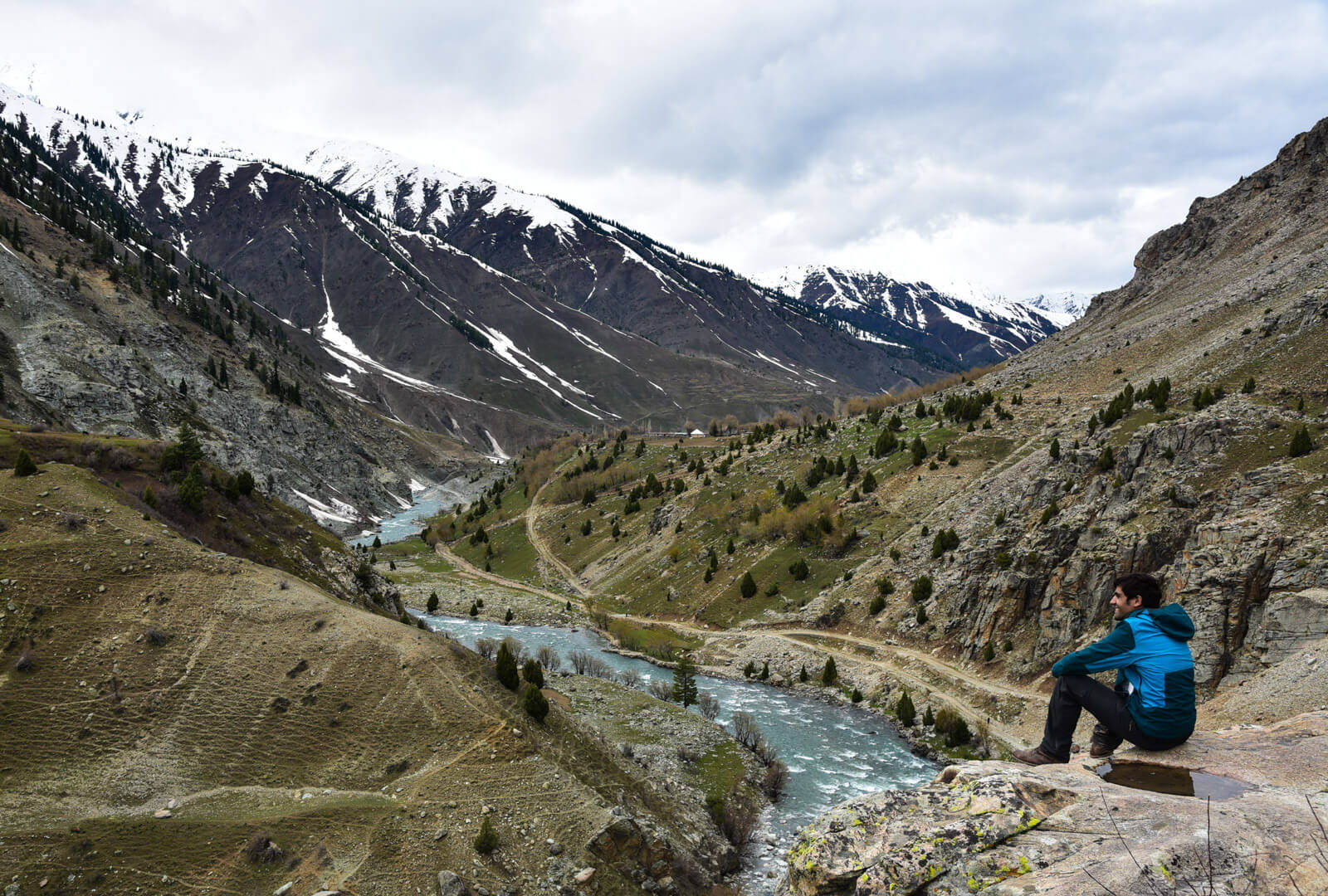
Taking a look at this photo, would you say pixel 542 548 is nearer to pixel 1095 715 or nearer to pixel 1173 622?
pixel 1095 715

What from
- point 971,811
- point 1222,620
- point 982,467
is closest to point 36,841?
point 971,811

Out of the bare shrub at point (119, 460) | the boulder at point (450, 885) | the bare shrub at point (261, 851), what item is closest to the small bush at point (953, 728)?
the boulder at point (450, 885)

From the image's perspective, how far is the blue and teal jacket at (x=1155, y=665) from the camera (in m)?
8.65

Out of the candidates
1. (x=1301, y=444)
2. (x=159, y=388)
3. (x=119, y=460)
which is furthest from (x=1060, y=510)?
(x=159, y=388)

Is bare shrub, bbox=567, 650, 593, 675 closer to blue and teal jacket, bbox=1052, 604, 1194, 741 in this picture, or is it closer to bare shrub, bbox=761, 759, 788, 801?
bare shrub, bbox=761, 759, 788, 801

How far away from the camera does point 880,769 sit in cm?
3697

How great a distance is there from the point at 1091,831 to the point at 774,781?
30443 millimetres

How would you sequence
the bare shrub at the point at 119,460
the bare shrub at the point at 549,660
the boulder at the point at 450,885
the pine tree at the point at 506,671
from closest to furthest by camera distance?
the boulder at the point at 450,885 → the pine tree at the point at 506,671 → the bare shrub at the point at 119,460 → the bare shrub at the point at 549,660

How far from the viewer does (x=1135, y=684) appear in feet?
29.0

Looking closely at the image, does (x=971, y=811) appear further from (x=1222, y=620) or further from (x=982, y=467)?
(x=982, y=467)

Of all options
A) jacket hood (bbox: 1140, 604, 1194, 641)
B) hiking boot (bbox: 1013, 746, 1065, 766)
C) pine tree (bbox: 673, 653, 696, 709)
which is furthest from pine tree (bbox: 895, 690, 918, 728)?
jacket hood (bbox: 1140, 604, 1194, 641)

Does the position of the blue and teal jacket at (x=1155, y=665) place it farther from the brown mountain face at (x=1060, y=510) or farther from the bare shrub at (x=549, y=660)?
the bare shrub at (x=549, y=660)

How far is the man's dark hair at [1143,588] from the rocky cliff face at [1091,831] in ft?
6.46

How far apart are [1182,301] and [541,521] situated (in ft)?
315
